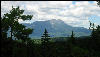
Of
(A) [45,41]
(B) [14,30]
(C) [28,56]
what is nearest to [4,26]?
(B) [14,30]

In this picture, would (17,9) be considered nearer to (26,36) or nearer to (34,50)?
(26,36)

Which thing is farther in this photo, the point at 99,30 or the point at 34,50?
the point at 99,30

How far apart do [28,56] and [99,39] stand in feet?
68.5

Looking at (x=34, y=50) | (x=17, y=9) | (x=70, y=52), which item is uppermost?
(x=17, y=9)

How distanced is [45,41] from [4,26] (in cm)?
868

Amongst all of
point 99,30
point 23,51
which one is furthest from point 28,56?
point 99,30

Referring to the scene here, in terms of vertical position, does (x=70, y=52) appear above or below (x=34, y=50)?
below

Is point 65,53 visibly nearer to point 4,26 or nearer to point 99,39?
point 99,39

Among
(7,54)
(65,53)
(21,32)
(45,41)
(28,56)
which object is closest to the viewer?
(7,54)

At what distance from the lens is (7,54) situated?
17.8 meters

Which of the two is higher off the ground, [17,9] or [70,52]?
[17,9]

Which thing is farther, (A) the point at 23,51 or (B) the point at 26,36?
(B) the point at 26,36

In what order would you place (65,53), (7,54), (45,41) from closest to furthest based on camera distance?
A: (7,54) < (65,53) < (45,41)

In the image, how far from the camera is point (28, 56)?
2248 centimetres
